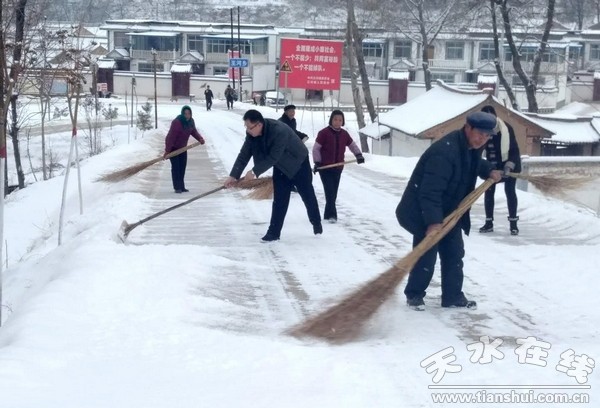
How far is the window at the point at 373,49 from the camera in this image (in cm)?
8126

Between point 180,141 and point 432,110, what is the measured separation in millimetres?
14648

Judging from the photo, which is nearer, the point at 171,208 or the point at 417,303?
the point at 417,303

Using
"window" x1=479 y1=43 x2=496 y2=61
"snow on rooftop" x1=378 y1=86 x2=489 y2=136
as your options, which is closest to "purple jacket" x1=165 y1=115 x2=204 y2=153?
"snow on rooftop" x1=378 y1=86 x2=489 y2=136

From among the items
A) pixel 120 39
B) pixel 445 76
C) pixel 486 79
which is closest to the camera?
pixel 486 79

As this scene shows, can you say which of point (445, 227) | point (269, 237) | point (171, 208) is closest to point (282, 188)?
point (269, 237)

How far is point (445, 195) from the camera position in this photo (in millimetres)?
7102

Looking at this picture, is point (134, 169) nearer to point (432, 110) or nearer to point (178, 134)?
point (178, 134)

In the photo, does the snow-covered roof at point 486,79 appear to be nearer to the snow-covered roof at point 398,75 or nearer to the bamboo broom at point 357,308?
the snow-covered roof at point 398,75

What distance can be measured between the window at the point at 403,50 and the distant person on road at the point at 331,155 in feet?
231

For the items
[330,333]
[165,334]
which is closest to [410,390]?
[330,333]

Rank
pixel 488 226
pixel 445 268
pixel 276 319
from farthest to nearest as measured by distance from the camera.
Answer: pixel 488 226, pixel 445 268, pixel 276 319

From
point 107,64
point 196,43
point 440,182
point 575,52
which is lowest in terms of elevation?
point 107,64

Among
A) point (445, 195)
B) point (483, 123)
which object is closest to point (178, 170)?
point (445, 195)

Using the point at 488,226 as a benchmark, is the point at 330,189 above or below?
above
